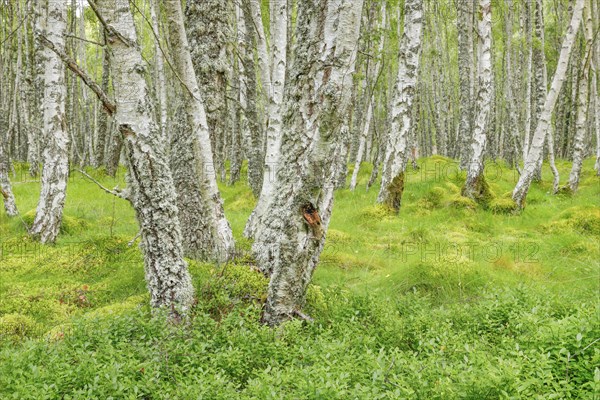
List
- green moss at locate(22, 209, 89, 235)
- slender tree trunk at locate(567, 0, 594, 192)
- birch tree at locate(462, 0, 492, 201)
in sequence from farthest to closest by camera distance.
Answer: slender tree trunk at locate(567, 0, 594, 192)
birch tree at locate(462, 0, 492, 201)
green moss at locate(22, 209, 89, 235)

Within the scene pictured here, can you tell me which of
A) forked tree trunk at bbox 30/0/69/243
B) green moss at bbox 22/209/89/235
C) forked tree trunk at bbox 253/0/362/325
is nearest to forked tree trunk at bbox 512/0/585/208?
forked tree trunk at bbox 253/0/362/325

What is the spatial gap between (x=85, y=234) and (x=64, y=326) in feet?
12.5

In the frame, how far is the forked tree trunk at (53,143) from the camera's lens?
743 centimetres

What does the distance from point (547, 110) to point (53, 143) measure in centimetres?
1008

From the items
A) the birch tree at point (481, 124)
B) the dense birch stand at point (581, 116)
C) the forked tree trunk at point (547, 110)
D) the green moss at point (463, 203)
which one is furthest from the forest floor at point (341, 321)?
the dense birch stand at point (581, 116)

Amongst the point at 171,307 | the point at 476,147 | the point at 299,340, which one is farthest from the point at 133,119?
the point at 476,147

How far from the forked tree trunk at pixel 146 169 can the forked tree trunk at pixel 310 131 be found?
3.30 ft

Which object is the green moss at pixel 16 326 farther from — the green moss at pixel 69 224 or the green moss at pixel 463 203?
the green moss at pixel 463 203

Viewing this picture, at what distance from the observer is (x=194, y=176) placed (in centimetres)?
574

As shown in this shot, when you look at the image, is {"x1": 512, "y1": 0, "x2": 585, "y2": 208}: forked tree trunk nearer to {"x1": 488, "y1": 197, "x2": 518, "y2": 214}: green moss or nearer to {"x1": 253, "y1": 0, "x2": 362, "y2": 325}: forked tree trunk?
{"x1": 488, "y1": 197, "x2": 518, "y2": 214}: green moss

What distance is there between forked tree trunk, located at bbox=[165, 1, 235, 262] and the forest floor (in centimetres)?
39

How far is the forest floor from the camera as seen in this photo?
3037mm

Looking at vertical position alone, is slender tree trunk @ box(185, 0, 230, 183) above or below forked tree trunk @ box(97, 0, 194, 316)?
above

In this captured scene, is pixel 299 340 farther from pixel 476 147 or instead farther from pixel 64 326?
pixel 476 147
